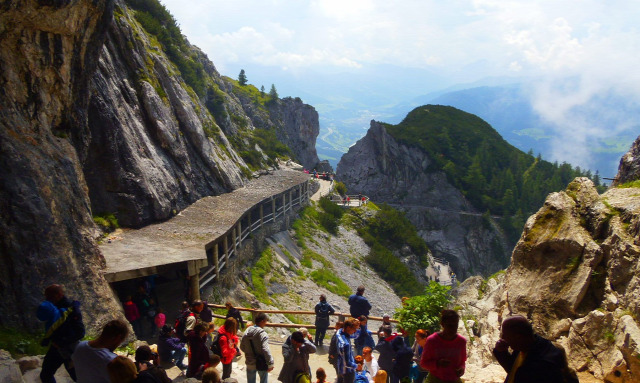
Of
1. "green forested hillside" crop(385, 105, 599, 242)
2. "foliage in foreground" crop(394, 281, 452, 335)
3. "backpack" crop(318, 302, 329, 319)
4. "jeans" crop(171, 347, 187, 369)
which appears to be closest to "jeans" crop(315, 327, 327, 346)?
"backpack" crop(318, 302, 329, 319)

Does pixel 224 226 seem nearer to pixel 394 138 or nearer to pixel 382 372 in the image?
pixel 382 372

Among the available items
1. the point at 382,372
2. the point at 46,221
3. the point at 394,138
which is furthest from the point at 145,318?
the point at 394,138

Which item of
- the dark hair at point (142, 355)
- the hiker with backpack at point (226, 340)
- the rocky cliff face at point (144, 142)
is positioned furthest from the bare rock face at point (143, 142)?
the dark hair at point (142, 355)

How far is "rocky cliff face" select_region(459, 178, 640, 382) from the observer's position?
9.08 m

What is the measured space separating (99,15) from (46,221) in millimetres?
9079

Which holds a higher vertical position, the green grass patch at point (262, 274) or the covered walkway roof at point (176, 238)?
the covered walkway roof at point (176, 238)

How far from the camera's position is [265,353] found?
849 centimetres

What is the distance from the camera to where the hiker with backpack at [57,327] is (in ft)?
24.0

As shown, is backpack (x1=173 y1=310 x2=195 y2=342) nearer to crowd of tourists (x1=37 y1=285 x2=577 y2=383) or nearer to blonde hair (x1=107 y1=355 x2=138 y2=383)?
crowd of tourists (x1=37 y1=285 x2=577 y2=383)

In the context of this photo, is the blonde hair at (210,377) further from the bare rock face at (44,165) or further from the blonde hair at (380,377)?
the bare rock face at (44,165)

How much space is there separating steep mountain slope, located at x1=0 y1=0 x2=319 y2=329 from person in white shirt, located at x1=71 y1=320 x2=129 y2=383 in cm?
625

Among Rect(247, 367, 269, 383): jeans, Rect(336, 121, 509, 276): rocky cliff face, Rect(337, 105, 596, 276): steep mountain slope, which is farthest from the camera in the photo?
Rect(337, 105, 596, 276): steep mountain slope

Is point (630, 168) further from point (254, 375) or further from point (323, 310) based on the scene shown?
point (254, 375)

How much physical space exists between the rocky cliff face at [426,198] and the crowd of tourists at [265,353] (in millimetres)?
66000
